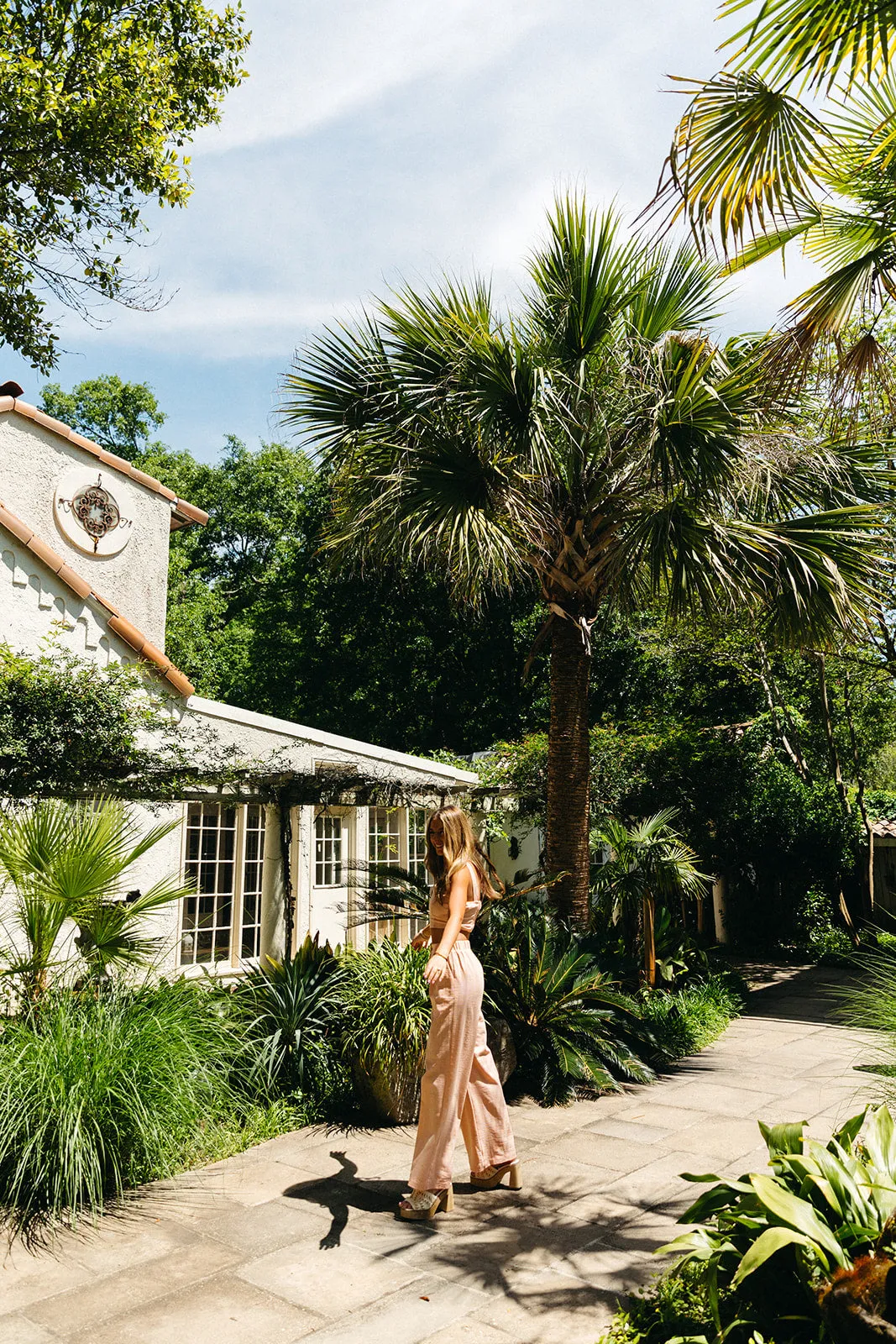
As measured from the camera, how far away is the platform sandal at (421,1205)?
438 cm

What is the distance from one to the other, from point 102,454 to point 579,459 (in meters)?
7.58

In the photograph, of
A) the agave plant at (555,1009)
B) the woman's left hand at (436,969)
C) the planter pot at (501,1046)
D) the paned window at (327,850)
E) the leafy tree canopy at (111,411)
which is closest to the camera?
the woman's left hand at (436,969)

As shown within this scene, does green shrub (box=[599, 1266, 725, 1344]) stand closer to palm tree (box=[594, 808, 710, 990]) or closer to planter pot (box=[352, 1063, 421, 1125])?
planter pot (box=[352, 1063, 421, 1125])

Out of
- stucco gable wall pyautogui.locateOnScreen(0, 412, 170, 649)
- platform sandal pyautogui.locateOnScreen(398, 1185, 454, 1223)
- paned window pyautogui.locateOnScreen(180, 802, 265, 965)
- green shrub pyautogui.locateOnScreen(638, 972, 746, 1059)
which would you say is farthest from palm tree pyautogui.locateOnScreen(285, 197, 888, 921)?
stucco gable wall pyautogui.locateOnScreen(0, 412, 170, 649)

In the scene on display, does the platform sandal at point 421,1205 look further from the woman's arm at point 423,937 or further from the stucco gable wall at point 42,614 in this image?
the stucco gable wall at point 42,614

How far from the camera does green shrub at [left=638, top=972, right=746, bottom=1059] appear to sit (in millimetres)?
8062

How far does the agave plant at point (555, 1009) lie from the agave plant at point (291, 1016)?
4.00 feet

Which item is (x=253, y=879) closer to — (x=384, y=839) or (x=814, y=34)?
(x=384, y=839)

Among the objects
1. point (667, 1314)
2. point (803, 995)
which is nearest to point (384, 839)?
point (803, 995)

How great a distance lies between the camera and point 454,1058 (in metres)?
4.52

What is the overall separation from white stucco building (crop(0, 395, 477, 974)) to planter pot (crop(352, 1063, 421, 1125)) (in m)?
1.61

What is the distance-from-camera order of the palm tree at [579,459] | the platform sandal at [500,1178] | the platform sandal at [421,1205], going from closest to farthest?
the platform sandal at [421,1205]
the platform sandal at [500,1178]
the palm tree at [579,459]

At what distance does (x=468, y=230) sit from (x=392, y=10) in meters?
1.78

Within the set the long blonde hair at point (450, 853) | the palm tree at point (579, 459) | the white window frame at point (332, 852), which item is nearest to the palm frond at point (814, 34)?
the palm tree at point (579, 459)
